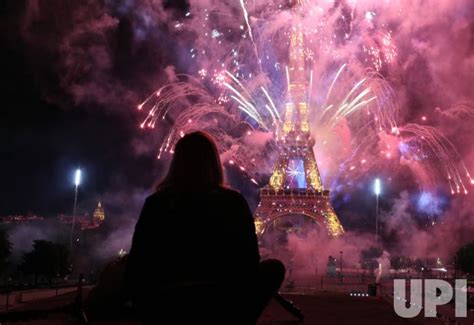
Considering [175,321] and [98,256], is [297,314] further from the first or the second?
[98,256]

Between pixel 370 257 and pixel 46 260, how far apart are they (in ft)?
94.6

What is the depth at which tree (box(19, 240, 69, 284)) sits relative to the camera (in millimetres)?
27797

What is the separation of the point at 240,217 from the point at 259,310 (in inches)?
22.3

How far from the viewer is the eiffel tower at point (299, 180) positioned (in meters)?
46.1

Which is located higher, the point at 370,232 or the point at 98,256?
the point at 370,232

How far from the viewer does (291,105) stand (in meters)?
46.0

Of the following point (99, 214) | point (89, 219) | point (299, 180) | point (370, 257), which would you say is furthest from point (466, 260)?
point (89, 219)

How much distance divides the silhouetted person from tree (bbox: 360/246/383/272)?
4000 centimetres

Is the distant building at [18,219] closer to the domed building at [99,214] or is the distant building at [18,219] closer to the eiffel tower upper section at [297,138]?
the domed building at [99,214]

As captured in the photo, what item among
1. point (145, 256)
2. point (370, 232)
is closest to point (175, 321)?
point (145, 256)

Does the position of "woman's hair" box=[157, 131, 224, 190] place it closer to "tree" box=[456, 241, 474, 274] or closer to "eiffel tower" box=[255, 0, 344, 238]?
"tree" box=[456, 241, 474, 274]

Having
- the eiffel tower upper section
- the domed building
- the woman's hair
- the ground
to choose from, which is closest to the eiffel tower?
the eiffel tower upper section

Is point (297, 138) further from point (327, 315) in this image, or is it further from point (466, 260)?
point (327, 315)

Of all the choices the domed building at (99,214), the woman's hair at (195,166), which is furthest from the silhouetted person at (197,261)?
the domed building at (99,214)
